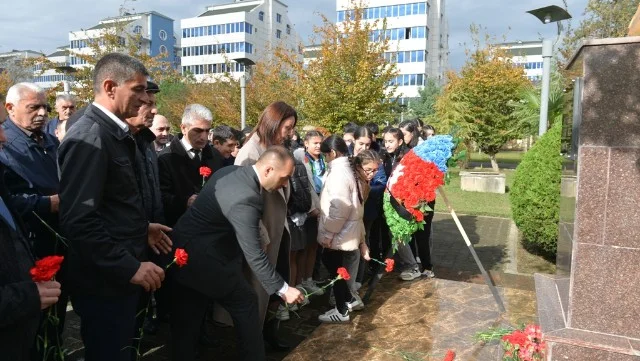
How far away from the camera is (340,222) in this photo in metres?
4.36

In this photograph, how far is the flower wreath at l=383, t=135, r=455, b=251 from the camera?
490cm

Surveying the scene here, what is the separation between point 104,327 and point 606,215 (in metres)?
2.90

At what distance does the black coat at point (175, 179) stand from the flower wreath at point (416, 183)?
2153 mm

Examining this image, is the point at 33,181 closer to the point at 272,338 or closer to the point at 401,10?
the point at 272,338

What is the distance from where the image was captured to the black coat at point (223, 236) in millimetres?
2850

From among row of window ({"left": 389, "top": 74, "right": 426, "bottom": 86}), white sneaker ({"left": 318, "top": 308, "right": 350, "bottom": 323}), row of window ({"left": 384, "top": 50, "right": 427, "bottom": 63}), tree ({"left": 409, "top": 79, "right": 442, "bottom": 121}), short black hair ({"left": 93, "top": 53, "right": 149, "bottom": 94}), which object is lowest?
white sneaker ({"left": 318, "top": 308, "right": 350, "bottom": 323})

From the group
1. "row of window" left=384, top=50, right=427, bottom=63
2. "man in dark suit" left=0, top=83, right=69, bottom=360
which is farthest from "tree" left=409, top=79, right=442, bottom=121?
"man in dark suit" left=0, top=83, right=69, bottom=360

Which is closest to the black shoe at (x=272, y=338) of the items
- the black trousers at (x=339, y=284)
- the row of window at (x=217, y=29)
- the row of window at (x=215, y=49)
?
the black trousers at (x=339, y=284)

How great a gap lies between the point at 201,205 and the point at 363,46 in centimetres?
1323

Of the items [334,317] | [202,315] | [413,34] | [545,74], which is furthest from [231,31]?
[202,315]

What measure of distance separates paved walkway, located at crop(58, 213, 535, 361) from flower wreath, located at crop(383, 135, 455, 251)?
2.81ft

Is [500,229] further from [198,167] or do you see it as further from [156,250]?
[156,250]

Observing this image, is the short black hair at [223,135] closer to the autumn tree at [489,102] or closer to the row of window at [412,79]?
the autumn tree at [489,102]

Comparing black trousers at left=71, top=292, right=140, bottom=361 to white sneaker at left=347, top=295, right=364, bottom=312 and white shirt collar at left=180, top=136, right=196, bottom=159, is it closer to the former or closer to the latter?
white shirt collar at left=180, top=136, right=196, bottom=159
